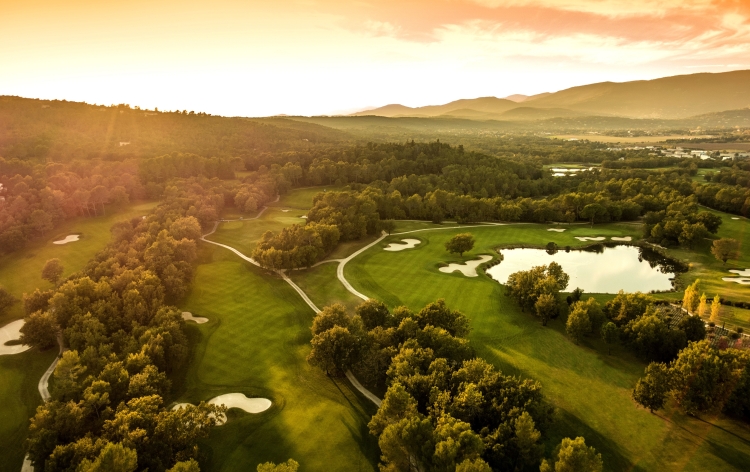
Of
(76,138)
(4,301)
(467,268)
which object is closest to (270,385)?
(4,301)

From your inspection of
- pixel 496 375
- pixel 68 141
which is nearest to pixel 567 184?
pixel 496 375

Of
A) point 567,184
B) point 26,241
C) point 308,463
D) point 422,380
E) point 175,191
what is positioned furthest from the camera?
point 567,184

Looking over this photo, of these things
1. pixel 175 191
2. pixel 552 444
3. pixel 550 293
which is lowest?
pixel 552 444

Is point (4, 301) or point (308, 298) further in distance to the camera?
point (308, 298)

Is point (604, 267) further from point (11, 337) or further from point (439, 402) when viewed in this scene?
point (11, 337)

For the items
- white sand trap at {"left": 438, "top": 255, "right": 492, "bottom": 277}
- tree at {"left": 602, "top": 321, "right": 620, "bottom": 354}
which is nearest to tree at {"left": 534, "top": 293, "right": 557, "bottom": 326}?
tree at {"left": 602, "top": 321, "right": 620, "bottom": 354}

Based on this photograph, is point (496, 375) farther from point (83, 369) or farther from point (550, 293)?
point (83, 369)
